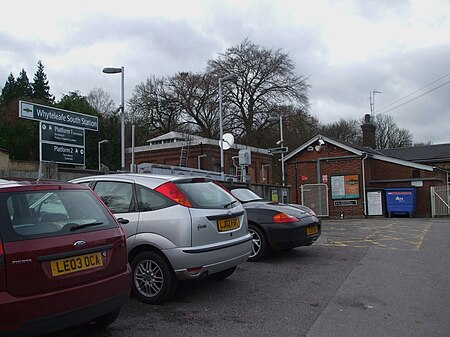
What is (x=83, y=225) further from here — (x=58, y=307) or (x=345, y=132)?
(x=345, y=132)

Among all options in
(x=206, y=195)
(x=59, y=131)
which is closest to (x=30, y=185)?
(x=206, y=195)

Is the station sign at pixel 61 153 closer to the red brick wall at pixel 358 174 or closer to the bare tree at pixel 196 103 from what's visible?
the red brick wall at pixel 358 174

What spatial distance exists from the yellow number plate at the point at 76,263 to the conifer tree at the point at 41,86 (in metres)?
67.9

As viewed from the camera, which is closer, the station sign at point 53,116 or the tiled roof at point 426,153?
the station sign at point 53,116

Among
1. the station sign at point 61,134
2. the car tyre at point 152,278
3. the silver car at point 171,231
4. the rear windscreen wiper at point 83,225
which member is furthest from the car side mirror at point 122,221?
the station sign at point 61,134

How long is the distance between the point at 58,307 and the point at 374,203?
23.1 metres

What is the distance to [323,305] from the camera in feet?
17.4

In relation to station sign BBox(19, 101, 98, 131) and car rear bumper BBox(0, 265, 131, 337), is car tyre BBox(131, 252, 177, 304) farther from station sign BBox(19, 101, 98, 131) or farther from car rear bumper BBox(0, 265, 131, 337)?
station sign BBox(19, 101, 98, 131)

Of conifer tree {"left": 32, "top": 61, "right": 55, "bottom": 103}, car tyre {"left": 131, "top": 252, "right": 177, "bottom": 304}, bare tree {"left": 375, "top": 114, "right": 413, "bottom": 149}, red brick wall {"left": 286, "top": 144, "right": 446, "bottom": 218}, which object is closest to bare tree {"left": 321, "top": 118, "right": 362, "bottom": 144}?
bare tree {"left": 375, "top": 114, "right": 413, "bottom": 149}

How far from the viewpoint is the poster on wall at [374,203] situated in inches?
946

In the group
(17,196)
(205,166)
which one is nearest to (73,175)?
(17,196)

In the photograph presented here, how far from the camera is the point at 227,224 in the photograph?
5.63 m

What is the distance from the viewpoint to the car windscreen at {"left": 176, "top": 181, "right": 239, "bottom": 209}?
215 inches

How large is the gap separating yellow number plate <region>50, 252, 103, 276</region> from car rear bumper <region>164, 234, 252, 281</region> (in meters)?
1.37
